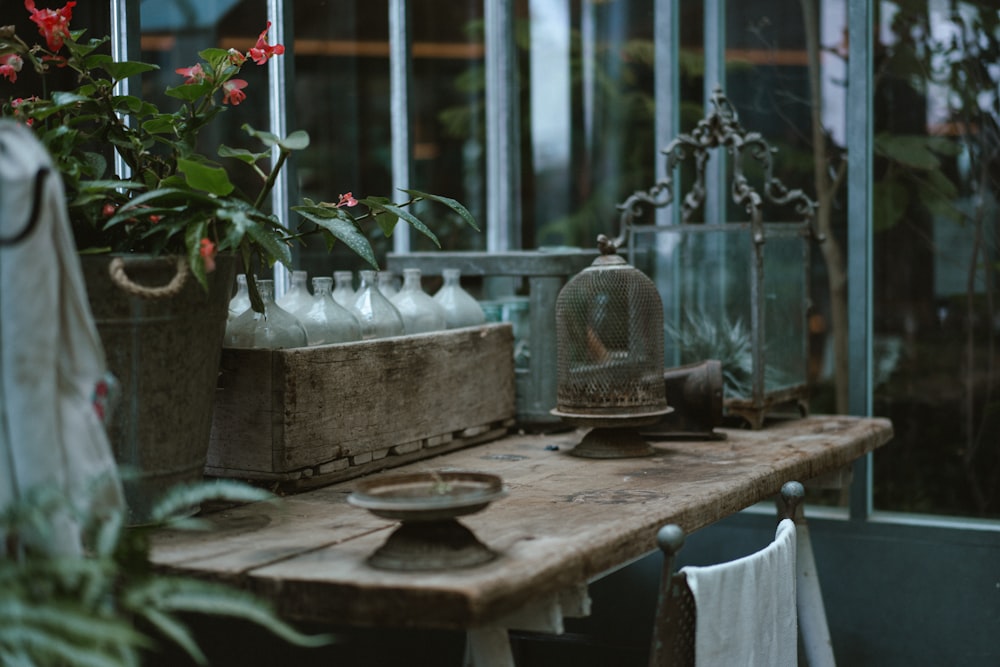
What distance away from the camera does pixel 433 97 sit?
372cm

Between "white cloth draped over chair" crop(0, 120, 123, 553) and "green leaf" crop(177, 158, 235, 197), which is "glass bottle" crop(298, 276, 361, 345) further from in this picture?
"white cloth draped over chair" crop(0, 120, 123, 553)

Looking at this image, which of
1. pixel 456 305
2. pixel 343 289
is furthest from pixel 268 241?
pixel 456 305

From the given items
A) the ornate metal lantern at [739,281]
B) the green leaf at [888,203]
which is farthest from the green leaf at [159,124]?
the green leaf at [888,203]

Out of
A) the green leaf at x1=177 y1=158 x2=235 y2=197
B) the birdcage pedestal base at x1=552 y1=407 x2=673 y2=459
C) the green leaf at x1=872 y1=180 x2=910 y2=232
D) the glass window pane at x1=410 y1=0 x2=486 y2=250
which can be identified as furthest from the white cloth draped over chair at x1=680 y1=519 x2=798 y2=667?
the glass window pane at x1=410 y1=0 x2=486 y2=250

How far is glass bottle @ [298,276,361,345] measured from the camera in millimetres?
2408

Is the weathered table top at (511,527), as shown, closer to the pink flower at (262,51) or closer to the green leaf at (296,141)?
the green leaf at (296,141)

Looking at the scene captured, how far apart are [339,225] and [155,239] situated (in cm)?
31

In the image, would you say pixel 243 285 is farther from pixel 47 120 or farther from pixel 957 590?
pixel 957 590

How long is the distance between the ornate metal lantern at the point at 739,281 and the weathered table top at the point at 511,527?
20 centimetres

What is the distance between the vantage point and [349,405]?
2391mm

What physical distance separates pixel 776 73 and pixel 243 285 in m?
1.82

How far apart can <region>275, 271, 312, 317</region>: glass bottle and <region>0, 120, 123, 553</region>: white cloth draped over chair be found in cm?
90

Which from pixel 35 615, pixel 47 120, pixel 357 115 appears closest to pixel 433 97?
pixel 357 115

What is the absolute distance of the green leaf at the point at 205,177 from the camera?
6.03 feet
